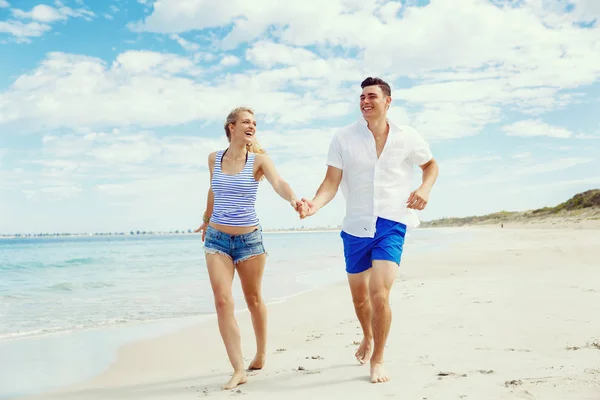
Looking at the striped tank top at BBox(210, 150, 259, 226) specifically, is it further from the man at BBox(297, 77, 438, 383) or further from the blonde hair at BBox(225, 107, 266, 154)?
the man at BBox(297, 77, 438, 383)

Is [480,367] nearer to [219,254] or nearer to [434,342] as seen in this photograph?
[434,342]

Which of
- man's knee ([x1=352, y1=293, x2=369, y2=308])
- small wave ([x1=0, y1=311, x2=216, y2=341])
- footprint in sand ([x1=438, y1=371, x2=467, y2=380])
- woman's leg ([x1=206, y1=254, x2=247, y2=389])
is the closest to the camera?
footprint in sand ([x1=438, y1=371, x2=467, y2=380])

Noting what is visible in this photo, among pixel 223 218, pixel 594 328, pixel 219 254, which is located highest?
pixel 223 218

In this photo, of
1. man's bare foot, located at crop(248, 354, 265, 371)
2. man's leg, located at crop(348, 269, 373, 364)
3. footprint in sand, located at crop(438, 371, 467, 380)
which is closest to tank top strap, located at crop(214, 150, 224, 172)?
man's leg, located at crop(348, 269, 373, 364)

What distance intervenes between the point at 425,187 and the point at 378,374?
5.19 feet

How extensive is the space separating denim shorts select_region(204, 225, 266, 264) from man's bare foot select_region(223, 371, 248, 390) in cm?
93

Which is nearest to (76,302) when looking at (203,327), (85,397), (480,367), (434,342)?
(203,327)

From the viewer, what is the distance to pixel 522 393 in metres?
3.76

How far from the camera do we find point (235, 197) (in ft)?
15.5

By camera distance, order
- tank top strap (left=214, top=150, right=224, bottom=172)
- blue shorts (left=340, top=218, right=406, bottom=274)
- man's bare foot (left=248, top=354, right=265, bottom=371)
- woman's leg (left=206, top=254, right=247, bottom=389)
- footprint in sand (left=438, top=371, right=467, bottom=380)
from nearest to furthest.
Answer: footprint in sand (left=438, top=371, right=467, bottom=380)
blue shorts (left=340, top=218, right=406, bottom=274)
woman's leg (left=206, top=254, right=247, bottom=389)
tank top strap (left=214, top=150, right=224, bottom=172)
man's bare foot (left=248, top=354, right=265, bottom=371)

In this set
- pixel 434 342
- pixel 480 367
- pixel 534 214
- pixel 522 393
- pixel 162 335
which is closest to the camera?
pixel 522 393

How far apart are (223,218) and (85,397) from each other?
6.23 feet

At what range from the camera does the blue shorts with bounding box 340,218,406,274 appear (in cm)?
452

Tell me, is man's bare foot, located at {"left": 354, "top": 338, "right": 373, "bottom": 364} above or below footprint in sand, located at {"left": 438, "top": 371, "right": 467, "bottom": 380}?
above
